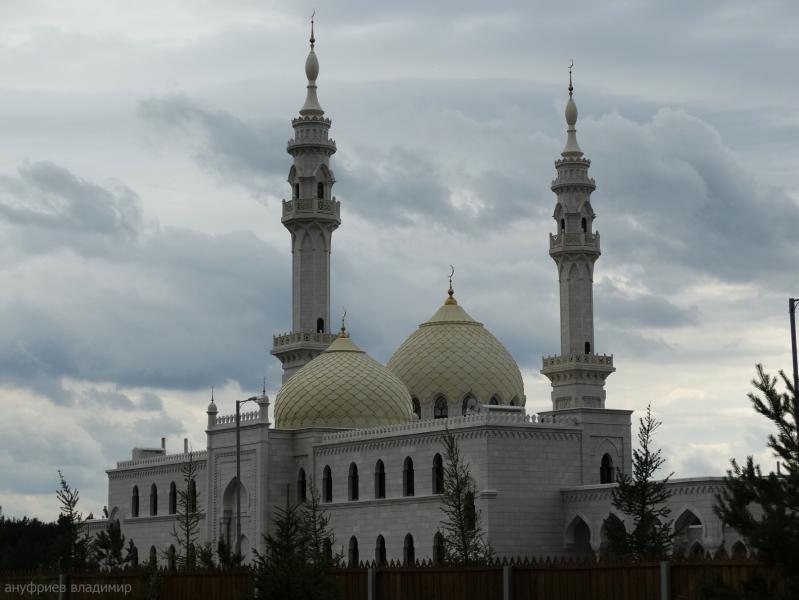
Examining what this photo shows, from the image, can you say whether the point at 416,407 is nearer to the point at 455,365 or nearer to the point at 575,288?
the point at 455,365

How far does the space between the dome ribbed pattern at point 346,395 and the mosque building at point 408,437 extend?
0.08 metres

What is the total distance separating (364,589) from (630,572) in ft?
18.0

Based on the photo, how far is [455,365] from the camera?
69500mm

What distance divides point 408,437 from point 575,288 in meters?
15.8

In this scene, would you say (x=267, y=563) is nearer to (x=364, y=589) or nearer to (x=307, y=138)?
(x=364, y=589)

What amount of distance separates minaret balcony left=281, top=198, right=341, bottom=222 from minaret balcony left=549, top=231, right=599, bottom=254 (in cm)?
1062

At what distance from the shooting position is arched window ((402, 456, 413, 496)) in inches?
2355

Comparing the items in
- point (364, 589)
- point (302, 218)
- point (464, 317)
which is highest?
point (302, 218)

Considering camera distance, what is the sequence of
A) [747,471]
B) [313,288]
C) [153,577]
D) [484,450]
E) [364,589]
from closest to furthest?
[747,471] < [364,589] < [153,577] < [484,450] < [313,288]

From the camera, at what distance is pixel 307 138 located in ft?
238

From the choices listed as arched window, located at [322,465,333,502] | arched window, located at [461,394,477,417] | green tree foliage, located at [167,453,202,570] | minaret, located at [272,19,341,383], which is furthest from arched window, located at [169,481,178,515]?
arched window, located at [461,394,477,417]

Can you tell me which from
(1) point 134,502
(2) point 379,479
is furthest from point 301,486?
(1) point 134,502

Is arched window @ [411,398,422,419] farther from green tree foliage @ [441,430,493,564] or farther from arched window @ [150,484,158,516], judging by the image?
arched window @ [150,484,158,516]

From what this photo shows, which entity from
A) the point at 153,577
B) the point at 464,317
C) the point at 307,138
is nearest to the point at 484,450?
the point at 464,317
